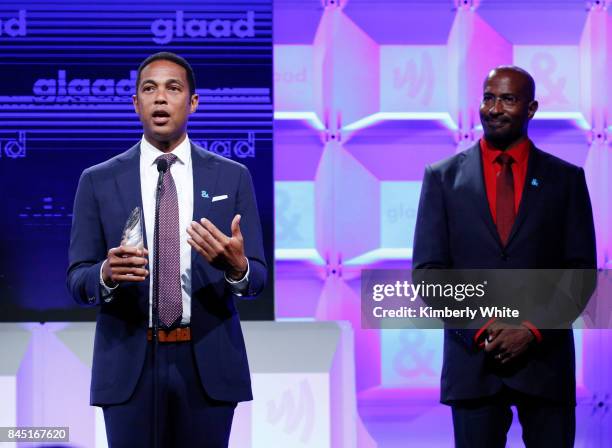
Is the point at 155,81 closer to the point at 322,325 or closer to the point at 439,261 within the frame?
the point at 439,261

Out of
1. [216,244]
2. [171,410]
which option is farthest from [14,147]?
[216,244]

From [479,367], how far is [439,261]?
45cm

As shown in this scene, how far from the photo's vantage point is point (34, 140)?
4.61m

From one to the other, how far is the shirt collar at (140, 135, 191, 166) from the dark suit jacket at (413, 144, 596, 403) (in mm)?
1049

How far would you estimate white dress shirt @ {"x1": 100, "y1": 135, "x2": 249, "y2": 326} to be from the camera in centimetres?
309

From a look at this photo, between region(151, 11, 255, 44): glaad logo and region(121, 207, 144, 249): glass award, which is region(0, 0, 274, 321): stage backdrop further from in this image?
region(121, 207, 144, 249): glass award

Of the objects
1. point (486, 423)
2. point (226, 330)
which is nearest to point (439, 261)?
point (486, 423)

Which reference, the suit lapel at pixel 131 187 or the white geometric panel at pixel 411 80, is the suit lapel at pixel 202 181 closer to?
the suit lapel at pixel 131 187

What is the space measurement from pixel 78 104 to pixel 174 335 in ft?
6.60

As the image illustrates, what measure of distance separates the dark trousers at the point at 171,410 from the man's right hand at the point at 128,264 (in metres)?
0.40

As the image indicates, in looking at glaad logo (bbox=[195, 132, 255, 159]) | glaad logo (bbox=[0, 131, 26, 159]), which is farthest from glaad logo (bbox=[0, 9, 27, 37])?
glaad logo (bbox=[195, 132, 255, 159])

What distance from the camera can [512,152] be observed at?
12.5 ft

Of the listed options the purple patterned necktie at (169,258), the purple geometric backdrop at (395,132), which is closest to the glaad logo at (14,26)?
the purple geometric backdrop at (395,132)

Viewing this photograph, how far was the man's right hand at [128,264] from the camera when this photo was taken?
2.69m
